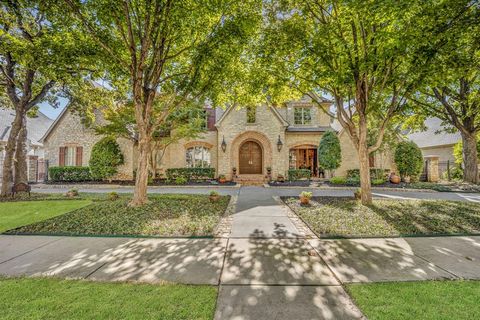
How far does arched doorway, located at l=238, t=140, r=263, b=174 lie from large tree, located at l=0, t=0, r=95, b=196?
11.9m

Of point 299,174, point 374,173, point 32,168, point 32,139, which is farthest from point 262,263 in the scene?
point 32,139

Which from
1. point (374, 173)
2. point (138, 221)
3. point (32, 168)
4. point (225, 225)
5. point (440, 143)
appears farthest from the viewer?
point (440, 143)

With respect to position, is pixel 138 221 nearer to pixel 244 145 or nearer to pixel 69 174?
pixel 244 145

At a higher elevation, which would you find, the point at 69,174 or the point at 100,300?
the point at 69,174

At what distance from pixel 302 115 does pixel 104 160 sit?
55.9ft

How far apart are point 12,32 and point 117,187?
9.51 meters

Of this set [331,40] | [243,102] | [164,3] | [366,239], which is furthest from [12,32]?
[366,239]

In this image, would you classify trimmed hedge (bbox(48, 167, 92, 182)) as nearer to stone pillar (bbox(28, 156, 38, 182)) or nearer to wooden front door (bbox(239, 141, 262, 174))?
stone pillar (bbox(28, 156, 38, 182))

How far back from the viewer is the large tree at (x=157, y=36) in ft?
21.5

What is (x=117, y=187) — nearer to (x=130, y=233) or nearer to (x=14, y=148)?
(x=14, y=148)

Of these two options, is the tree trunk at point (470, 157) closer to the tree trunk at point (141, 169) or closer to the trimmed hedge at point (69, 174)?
the tree trunk at point (141, 169)

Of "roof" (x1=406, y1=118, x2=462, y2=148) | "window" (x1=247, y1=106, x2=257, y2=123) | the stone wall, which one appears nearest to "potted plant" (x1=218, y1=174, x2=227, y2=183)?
"window" (x1=247, y1=106, x2=257, y2=123)

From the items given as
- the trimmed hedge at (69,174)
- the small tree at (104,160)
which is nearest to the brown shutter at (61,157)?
the trimmed hedge at (69,174)

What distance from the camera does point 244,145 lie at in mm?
17469
